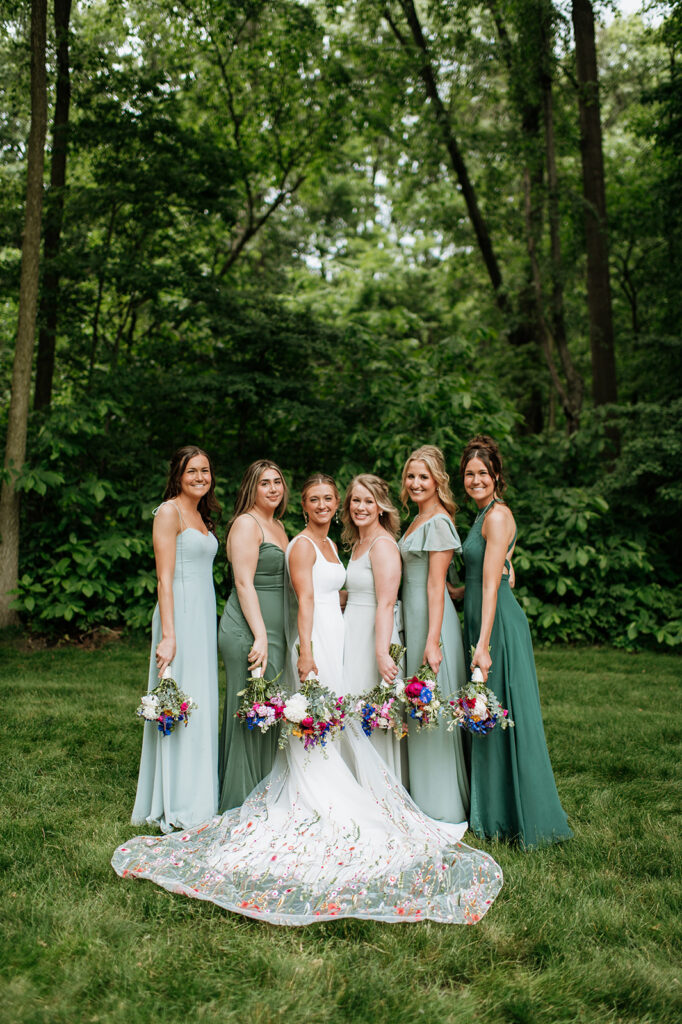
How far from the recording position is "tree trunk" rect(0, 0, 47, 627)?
28.2 feet

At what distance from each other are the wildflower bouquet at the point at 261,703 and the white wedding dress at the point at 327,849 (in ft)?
0.92

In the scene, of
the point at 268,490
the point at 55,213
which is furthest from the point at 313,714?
the point at 55,213

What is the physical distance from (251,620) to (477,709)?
4.35 feet

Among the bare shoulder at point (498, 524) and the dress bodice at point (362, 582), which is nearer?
the bare shoulder at point (498, 524)

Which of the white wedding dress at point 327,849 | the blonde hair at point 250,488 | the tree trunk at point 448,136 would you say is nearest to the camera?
the white wedding dress at point 327,849

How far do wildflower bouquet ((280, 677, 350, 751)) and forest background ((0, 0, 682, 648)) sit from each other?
5.00m

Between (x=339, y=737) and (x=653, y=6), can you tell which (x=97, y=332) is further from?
(x=653, y=6)

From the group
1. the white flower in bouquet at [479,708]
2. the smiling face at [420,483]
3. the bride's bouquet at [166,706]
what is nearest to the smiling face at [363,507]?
the smiling face at [420,483]

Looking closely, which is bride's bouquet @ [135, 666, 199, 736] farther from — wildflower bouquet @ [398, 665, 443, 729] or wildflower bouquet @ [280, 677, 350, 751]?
wildflower bouquet @ [398, 665, 443, 729]

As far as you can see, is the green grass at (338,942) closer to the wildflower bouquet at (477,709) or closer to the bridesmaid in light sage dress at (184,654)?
the bridesmaid in light sage dress at (184,654)

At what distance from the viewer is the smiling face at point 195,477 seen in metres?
4.47

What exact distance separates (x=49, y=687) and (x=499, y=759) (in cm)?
480

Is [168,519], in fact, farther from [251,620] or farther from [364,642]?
[364,642]

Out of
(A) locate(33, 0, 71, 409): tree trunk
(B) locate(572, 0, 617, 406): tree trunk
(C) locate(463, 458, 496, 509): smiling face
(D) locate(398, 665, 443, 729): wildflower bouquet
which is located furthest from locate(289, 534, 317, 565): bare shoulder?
(B) locate(572, 0, 617, 406): tree trunk
